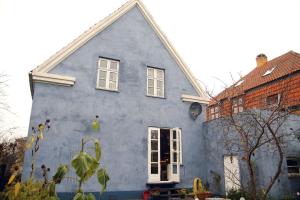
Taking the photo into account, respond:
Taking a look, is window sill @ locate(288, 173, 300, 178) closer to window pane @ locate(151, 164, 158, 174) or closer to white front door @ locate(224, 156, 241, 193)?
white front door @ locate(224, 156, 241, 193)

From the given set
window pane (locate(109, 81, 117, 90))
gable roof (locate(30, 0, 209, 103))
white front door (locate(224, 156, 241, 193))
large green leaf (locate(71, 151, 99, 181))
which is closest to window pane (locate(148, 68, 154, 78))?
gable roof (locate(30, 0, 209, 103))

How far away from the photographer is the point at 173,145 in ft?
38.1

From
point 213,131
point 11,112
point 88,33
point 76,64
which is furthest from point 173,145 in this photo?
point 11,112

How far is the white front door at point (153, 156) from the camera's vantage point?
10.9 metres

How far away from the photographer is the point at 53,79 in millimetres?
9773

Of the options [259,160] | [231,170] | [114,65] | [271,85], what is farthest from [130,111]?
[271,85]

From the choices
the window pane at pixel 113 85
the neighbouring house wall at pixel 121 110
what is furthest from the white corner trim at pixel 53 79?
the window pane at pixel 113 85

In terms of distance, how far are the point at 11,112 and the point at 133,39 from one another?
6.76 metres

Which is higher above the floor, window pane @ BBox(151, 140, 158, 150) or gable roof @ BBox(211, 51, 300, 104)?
gable roof @ BBox(211, 51, 300, 104)

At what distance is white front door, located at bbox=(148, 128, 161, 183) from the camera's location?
428 inches

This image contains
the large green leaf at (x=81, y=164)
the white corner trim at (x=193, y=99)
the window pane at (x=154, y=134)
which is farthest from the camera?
the white corner trim at (x=193, y=99)

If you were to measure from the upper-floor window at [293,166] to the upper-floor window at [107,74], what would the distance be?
8683 millimetres

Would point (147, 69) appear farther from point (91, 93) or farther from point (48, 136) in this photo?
point (48, 136)

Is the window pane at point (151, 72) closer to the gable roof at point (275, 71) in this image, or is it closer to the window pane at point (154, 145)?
the window pane at point (154, 145)
